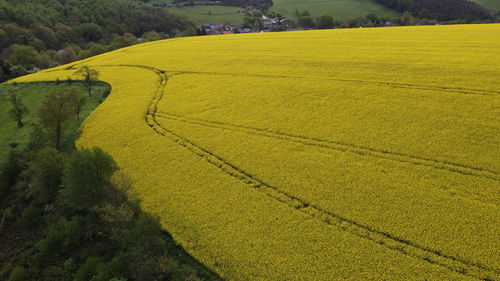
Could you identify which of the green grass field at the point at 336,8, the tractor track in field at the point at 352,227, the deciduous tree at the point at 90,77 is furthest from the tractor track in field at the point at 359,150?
the green grass field at the point at 336,8

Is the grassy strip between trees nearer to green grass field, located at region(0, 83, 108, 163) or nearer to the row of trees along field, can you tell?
green grass field, located at region(0, 83, 108, 163)

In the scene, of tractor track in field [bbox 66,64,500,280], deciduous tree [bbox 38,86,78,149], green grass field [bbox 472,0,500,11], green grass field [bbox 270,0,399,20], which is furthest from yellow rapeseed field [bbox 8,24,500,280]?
green grass field [bbox 472,0,500,11]

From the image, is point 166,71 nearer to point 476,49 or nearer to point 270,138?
point 270,138

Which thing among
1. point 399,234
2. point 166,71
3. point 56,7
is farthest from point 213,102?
point 56,7

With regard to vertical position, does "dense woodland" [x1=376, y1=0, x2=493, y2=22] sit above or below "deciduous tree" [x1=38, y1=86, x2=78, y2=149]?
above

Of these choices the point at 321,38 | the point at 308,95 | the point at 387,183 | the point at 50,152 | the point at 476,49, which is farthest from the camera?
the point at 321,38

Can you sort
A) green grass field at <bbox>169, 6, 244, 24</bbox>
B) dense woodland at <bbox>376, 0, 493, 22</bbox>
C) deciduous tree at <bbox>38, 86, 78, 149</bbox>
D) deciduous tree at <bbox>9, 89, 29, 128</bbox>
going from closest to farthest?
deciduous tree at <bbox>38, 86, 78, 149</bbox> → deciduous tree at <bbox>9, 89, 29, 128</bbox> → dense woodland at <bbox>376, 0, 493, 22</bbox> → green grass field at <bbox>169, 6, 244, 24</bbox>

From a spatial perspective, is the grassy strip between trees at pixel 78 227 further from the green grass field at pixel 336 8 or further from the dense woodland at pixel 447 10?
the green grass field at pixel 336 8
